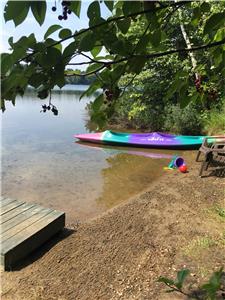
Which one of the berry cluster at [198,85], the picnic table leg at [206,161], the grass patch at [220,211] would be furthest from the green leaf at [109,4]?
the picnic table leg at [206,161]

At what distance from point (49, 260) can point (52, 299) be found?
0.93m

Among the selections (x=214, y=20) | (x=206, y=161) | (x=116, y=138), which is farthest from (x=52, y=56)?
(x=116, y=138)

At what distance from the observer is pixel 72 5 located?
1023 millimetres

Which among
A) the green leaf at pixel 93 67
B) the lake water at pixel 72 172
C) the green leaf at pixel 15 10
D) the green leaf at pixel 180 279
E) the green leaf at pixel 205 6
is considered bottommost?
the lake water at pixel 72 172

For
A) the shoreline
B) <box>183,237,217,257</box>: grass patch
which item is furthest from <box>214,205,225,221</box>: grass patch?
<box>183,237,217,257</box>: grass patch

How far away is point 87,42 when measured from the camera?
3.34ft

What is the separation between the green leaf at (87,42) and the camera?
3.31 ft

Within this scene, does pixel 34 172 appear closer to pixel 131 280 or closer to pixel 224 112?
pixel 131 280

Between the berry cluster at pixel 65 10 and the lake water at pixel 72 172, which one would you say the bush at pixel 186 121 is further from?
the berry cluster at pixel 65 10

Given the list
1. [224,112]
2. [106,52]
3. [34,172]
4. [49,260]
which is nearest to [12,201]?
[49,260]

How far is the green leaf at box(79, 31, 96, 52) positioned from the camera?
101cm

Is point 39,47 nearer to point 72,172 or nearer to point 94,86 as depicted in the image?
point 94,86

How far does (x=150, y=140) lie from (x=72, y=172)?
4055 millimetres

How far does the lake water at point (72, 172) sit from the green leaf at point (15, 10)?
4066 mm
